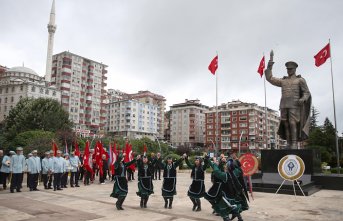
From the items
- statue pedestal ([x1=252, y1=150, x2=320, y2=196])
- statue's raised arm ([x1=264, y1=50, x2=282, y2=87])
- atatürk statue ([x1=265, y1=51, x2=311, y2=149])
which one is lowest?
statue pedestal ([x1=252, y1=150, x2=320, y2=196])

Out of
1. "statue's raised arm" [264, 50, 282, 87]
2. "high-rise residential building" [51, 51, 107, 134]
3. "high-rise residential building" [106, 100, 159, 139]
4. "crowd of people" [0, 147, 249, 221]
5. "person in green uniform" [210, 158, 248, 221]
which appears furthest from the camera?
"high-rise residential building" [106, 100, 159, 139]

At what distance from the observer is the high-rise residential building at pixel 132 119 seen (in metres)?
102

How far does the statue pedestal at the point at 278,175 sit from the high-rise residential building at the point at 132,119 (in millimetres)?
84759

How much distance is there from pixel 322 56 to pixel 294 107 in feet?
32.7

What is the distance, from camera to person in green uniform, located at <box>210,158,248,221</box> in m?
7.98

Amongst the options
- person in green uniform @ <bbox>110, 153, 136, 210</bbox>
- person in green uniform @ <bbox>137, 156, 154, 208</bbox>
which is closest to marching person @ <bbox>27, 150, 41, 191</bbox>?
person in green uniform @ <bbox>110, 153, 136, 210</bbox>

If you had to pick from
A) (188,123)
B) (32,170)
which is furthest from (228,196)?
(188,123)

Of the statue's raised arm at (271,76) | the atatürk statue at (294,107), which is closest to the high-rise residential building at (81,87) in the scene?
the statue's raised arm at (271,76)

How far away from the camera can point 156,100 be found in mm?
120250

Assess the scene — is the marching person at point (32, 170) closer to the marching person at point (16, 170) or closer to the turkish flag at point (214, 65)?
the marching person at point (16, 170)

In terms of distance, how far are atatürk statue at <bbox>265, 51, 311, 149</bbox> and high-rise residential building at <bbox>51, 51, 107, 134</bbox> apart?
239ft

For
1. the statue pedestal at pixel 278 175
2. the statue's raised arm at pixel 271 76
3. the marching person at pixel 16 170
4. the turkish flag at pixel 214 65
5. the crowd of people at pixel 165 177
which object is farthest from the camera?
the turkish flag at pixel 214 65

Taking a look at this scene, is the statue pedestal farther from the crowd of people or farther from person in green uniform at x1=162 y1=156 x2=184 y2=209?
person in green uniform at x1=162 y1=156 x2=184 y2=209

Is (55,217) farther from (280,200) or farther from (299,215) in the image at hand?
(280,200)
